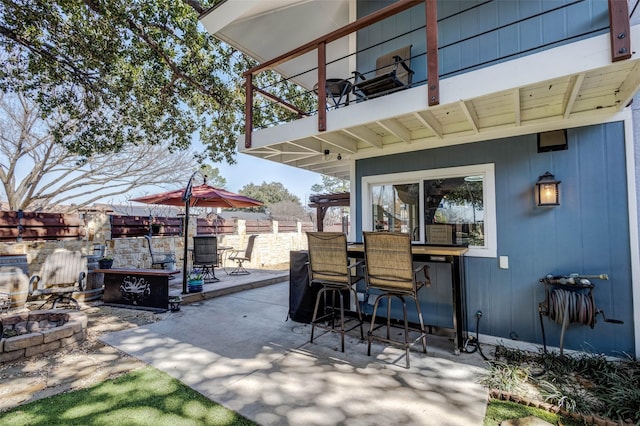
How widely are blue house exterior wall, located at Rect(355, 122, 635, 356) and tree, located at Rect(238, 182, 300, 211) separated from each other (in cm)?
3208

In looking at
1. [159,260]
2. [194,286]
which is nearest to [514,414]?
[194,286]

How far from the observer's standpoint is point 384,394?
269cm

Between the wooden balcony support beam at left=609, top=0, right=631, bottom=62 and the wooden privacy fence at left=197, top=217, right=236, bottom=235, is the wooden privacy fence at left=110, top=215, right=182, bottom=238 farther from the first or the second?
the wooden balcony support beam at left=609, top=0, right=631, bottom=62

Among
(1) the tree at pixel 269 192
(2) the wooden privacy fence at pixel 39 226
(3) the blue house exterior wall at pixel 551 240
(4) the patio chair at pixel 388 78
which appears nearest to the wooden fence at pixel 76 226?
(2) the wooden privacy fence at pixel 39 226

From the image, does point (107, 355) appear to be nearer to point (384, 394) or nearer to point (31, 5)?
point (384, 394)

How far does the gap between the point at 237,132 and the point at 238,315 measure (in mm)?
5564

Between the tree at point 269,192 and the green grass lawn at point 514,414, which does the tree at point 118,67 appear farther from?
the tree at point 269,192

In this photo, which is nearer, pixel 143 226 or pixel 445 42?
pixel 445 42

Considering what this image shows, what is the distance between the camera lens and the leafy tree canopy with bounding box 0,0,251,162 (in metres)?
5.69

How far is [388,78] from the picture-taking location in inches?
145

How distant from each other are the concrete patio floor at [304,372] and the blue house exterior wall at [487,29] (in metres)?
3.30

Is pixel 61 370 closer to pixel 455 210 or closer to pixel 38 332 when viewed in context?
pixel 38 332

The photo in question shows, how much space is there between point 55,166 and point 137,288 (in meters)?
9.83

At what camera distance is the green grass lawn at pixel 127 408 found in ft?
7.41
